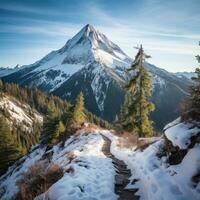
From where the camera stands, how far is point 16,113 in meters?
185

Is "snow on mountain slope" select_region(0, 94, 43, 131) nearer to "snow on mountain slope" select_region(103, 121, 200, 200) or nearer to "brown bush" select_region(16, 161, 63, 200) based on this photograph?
"brown bush" select_region(16, 161, 63, 200)

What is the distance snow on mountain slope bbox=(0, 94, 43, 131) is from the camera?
174 m

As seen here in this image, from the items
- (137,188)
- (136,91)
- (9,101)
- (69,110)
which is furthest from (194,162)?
(9,101)

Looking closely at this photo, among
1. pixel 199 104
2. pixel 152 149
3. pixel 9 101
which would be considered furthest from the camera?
pixel 9 101

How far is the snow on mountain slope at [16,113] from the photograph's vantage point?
174 metres

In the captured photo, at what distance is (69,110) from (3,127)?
1445 centimetres

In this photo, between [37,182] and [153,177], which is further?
[37,182]

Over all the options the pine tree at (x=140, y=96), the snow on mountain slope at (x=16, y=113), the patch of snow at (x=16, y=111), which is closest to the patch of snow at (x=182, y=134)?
the pine tree at (x=140, y=96)

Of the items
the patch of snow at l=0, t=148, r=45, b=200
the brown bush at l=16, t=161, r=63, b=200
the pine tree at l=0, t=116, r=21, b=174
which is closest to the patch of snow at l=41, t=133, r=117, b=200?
the brown bush at l=16, t=161, r=63, b=200

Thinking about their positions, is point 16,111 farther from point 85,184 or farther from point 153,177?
point 153,177

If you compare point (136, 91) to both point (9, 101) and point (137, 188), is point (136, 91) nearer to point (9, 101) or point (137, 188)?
point (137, 188)

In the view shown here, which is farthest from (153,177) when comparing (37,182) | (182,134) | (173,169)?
(37,182)

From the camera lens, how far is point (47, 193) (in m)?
9.94

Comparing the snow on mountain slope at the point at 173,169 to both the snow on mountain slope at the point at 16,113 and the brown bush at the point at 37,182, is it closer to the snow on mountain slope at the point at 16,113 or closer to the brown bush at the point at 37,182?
the brown bush at the point at 37,182
